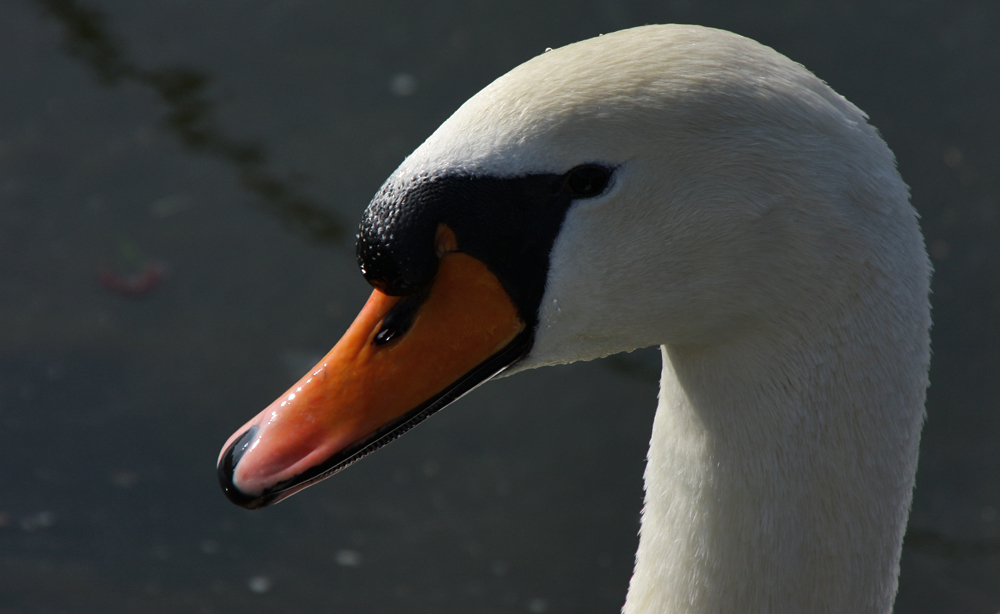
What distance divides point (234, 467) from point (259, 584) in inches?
83.9

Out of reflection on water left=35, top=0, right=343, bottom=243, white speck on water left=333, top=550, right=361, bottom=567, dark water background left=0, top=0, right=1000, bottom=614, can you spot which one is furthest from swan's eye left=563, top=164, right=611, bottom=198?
reflection on water left=35, top=0, right=343, bottom=243

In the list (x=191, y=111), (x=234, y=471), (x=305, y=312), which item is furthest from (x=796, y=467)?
(x=191, y=111)

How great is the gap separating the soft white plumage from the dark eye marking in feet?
0.63

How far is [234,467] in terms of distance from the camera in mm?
1602

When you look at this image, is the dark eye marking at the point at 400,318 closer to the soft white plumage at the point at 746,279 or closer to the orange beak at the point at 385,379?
the orange beak at the point at 385,379

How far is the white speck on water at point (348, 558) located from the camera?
11.9 ft

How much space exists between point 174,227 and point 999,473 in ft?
11.5

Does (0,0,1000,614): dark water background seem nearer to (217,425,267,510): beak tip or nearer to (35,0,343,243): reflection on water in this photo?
(35,0,343,243): reflection on water

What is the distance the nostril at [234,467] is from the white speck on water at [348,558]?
6.82ft

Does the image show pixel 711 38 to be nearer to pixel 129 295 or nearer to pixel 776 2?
pixel 129 295

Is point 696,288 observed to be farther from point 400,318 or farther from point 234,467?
point 234,467

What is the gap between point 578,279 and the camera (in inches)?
62.1

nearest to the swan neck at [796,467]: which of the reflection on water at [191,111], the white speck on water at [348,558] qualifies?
the white speck on water at [348,558]

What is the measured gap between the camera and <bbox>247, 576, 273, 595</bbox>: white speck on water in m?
3.54
